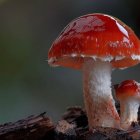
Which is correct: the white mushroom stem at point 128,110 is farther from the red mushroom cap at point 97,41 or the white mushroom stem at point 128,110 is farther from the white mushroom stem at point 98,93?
the red mushroom cap at point 97,41

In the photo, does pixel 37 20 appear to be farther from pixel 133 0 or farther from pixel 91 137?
pixel 91 137

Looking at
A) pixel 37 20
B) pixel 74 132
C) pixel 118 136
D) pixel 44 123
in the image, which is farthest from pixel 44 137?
pixel 37 20

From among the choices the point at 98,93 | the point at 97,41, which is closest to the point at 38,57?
the point at 98,93

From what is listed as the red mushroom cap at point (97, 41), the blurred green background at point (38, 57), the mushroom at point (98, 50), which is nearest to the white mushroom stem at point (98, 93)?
the mushroom at point (98, 50)

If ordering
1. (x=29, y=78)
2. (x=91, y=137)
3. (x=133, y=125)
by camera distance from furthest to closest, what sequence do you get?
(x=29, y=78) → (x=133, y=125) → (x=91, y=137)

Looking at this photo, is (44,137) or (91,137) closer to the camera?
(91,137)

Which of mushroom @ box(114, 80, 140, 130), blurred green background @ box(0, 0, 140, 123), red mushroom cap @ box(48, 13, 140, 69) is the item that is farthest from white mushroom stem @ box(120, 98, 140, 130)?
blurred green background @ box(0, 0, 140, 123)

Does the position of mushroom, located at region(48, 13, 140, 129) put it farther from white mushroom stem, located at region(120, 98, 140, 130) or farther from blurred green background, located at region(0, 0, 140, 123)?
blurred green background, located at region(0, 0, 140, 123)
